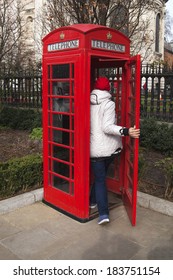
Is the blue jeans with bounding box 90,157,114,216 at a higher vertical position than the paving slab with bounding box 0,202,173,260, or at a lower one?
higher

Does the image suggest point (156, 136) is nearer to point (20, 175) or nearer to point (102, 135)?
point (102, 135)

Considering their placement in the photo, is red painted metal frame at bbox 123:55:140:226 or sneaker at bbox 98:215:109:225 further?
sneaker at bbox 98:215:109:225

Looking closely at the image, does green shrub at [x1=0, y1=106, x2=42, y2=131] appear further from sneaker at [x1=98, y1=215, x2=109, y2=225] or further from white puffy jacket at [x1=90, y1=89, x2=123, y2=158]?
sneaker at [x1=98, y1=215, x2=109, y2=225]

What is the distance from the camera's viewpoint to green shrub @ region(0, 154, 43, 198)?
4801 millimetres

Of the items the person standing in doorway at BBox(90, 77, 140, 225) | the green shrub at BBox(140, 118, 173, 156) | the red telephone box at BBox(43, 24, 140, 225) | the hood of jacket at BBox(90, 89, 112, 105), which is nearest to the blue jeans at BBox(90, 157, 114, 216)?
the person standing in doorway at BBox(90, 77, 140, 225)

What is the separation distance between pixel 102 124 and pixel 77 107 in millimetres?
397

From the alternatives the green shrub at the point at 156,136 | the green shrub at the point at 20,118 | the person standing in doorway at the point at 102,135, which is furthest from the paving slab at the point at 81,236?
the green shrub at the point at 20,118

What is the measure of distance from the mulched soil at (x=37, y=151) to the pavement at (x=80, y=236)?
1.94ft

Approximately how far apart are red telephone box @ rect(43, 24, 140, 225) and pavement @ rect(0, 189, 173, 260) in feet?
0.63

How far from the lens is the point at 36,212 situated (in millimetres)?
4617

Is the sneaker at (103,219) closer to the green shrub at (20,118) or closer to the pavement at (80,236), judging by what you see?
the pavement at (80,236)

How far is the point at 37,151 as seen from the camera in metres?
7.68

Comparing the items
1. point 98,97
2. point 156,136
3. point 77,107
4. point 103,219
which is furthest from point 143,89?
point 103,219

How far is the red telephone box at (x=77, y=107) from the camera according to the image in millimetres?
3938
